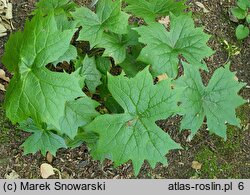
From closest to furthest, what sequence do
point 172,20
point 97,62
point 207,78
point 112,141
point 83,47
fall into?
point 112,141 < point 172,20 < point 97,62 < point 83,47 < point 207,78

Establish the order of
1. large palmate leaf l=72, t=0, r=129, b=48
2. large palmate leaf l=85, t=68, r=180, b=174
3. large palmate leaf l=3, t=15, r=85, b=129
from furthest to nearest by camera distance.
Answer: large palmate leaf l=72, t=0, r=129, b=48 < large palmate leaf l=85, t=68, r=180, b=174 < large palmate leaf l=3, t=15, r=85, b=129

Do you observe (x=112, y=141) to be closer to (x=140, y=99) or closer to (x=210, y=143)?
(x=140, y=99)

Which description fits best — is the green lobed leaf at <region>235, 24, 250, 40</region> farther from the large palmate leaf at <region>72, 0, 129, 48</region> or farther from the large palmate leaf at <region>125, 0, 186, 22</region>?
the large palmate leaf at <region>72, 0, 129, 48</region>

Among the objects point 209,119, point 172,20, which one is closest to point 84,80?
point 172,20

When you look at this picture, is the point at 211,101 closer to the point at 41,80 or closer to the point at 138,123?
the point at 138,123

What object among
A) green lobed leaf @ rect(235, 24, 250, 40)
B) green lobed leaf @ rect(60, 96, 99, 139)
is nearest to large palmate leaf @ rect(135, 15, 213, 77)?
green lobed leaf @ rect(60, 96, 99, 139)

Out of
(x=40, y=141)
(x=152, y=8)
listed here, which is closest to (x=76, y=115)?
(x=40, y=141)
